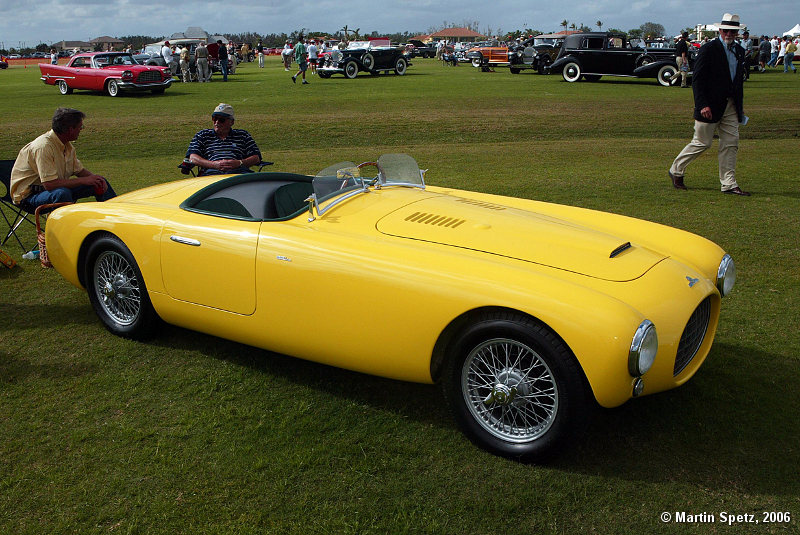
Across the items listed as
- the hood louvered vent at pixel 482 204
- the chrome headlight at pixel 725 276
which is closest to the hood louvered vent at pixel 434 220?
the hood louvered vent at pixel 482 204

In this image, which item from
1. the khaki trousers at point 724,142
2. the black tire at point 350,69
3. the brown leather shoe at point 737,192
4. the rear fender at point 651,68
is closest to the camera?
the khaki trousers at point 724,142

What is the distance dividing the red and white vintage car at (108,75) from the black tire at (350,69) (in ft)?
28.5

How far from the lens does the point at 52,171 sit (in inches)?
236

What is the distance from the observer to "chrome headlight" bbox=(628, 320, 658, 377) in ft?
9.39

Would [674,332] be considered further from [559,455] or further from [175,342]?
[175,342]

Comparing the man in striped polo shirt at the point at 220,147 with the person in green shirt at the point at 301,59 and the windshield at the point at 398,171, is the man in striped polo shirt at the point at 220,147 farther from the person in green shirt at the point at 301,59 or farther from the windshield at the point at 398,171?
the person in green shirt at the point at 301,59

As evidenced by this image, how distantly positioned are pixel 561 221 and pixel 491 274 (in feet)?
4.03

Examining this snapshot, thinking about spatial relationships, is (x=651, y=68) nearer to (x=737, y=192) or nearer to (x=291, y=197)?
(x=737, y=192)

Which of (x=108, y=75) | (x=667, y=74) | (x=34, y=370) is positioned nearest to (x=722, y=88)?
(x=34, y=370)

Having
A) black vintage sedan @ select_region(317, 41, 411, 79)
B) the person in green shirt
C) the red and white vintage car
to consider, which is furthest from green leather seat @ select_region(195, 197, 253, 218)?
black vintage sedan @ select_region(317, 41, 411, 79)

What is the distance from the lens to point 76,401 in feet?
12.5

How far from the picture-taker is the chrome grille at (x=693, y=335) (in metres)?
3.32

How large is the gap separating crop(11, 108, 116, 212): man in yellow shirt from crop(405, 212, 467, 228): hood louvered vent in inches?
141

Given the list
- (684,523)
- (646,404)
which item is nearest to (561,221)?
(646,404)
